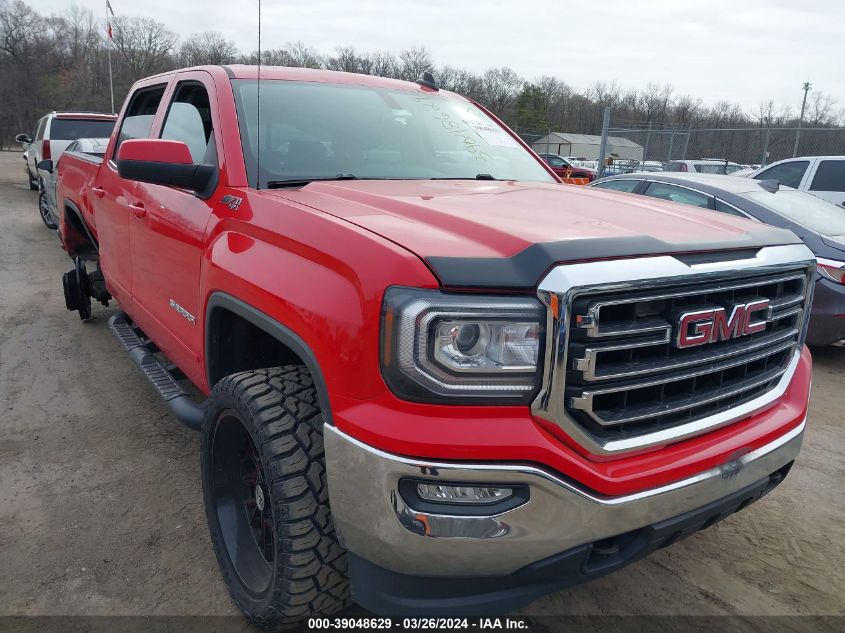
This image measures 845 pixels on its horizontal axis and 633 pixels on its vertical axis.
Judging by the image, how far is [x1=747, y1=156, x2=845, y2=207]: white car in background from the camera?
9539 mm

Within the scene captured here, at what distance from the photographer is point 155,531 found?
9.25 ft

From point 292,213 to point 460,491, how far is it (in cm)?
105

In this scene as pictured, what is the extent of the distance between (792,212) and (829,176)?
4799 millimetres

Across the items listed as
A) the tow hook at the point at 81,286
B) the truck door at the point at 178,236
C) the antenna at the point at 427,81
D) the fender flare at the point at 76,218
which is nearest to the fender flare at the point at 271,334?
the truck door at the point at 178,236

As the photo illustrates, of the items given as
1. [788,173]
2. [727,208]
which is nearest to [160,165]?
[727,208]

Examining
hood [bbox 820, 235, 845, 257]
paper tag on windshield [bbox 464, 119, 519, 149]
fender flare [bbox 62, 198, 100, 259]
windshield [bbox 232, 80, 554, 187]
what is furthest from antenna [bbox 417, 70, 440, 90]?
hood [bbox 820, 235, 845, 257]

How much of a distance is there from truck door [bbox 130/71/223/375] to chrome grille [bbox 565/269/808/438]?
169 cm

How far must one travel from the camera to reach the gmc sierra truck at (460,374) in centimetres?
159

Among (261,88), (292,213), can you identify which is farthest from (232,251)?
(261,88)

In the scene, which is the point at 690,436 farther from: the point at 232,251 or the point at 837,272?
the point at 837,272

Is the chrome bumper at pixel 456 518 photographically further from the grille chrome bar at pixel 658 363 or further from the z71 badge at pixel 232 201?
the z71 badge at pixel 232 201

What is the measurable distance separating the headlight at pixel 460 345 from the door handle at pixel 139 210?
2250 mm

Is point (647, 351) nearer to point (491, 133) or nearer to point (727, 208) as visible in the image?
point (491, 133)

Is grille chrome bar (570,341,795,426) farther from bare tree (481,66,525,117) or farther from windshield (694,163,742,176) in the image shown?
bare tree (481,66,525,117)
